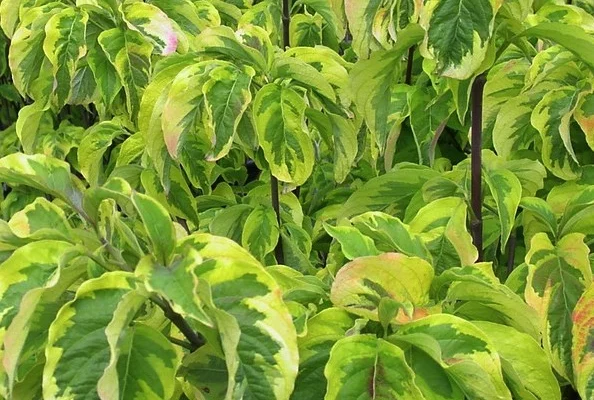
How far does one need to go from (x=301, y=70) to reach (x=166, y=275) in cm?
48

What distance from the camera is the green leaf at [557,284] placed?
2.49 ft

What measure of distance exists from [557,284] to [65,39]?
29.8 inches

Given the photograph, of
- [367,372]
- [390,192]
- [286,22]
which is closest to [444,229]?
[390,192]

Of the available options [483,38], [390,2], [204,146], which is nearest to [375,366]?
[483,38]

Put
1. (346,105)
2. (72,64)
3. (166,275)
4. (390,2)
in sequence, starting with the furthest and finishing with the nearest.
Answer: (72,64), (346,105), (390,2), (166,275)

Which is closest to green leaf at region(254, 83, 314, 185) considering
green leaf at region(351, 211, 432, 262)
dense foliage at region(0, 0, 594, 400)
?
dense foliage at region(0, 0, 594, 400)

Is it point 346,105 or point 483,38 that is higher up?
point 483,38

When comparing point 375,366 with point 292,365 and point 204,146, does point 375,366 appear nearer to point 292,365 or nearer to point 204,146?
point 292,365

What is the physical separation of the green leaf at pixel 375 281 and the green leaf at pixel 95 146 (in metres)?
0.80

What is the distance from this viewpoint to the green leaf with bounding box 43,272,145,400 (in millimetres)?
529

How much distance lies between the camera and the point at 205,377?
0.61 m

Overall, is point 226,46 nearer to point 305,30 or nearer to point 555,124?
point 555,124

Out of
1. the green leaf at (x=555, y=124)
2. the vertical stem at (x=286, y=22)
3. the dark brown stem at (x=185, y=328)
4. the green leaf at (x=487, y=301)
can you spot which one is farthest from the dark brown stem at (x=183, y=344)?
the vertical stem at (x=286, y=22)

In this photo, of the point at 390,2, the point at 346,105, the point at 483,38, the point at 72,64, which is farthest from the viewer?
the point at 72,64
